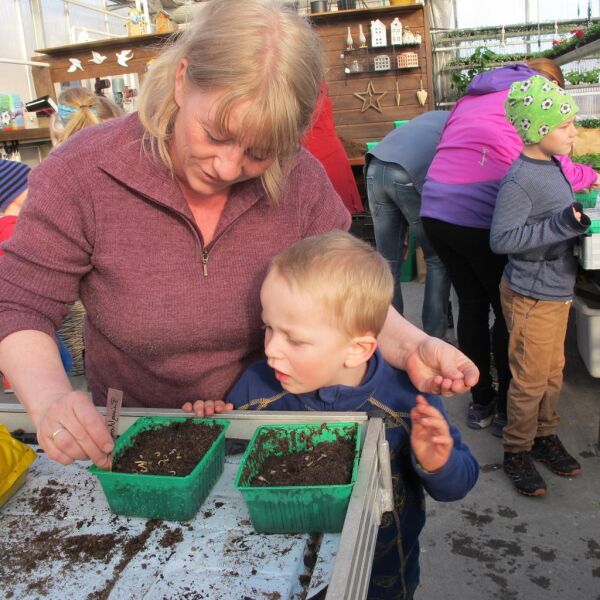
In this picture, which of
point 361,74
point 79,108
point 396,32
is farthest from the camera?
point 361,74

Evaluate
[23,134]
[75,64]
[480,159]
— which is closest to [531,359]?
[480,159]

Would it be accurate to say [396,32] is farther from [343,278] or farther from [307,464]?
[307,464]

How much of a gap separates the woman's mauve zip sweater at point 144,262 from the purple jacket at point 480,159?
1.60 meters

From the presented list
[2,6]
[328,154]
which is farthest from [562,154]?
[2,6]

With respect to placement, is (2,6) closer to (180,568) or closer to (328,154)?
(328,154)

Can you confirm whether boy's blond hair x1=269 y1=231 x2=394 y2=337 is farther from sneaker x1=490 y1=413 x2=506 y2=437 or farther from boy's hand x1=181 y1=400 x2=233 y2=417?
sneaker x1=490 y1=413 x2=506 y2=437

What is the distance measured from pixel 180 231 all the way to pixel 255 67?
15.2 inches

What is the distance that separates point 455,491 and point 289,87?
834 millimetres

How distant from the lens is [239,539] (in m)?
0.99

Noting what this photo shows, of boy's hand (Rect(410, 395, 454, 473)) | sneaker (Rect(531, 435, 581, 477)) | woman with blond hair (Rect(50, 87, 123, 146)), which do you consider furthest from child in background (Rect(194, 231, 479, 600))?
woman with blond hair (Rect(50, 87, 123, 146))

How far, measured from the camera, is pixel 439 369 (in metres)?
1.25

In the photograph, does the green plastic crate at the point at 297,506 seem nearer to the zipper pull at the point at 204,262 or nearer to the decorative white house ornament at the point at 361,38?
the zipper pull at the point at 204,262

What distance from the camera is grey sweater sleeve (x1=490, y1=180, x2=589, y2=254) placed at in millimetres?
2357

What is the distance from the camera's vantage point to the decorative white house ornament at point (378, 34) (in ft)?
21.6
